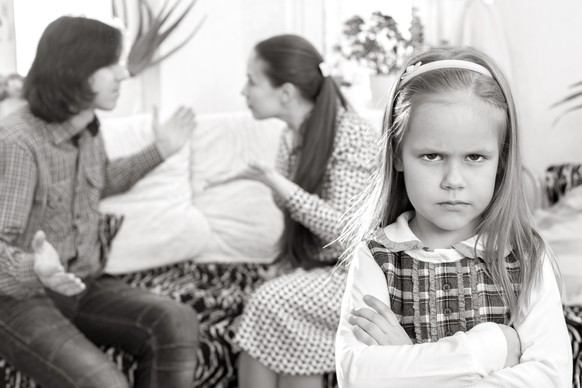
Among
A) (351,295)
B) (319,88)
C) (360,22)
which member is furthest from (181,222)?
(351,295)

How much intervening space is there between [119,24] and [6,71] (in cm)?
55

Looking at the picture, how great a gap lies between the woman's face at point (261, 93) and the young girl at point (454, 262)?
47.7 inches

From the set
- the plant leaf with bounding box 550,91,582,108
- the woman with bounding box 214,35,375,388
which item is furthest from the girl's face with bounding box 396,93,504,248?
the plant leaf with bounding box 550,91,582,108

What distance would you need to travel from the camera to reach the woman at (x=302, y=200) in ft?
7.29

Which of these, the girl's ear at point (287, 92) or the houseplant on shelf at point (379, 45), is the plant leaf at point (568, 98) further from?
the girl's ear at point (287, 92)

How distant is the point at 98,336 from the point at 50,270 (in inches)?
13.0

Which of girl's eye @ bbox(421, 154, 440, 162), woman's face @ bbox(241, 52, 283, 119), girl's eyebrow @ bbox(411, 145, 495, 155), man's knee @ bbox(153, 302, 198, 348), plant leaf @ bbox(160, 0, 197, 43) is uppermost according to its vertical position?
plant leaf @ bbox(160, 0, 197, 43)

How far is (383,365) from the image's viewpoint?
122 cm

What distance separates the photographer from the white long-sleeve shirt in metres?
1.20

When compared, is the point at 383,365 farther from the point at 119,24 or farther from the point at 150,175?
the point at 150,175

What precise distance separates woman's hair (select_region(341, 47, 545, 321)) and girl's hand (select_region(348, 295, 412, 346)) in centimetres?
17

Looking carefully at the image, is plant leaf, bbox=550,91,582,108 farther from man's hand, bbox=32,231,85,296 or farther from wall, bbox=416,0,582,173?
man's hand, bbox=32,231,85,296

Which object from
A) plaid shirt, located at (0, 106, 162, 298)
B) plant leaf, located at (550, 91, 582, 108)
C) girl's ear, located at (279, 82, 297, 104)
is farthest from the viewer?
plant leaf, located at (550, 91, 582, 108)

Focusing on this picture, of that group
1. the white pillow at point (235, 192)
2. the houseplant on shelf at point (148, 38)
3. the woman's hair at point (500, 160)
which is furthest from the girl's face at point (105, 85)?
the woman's hair at point (500, 160)
